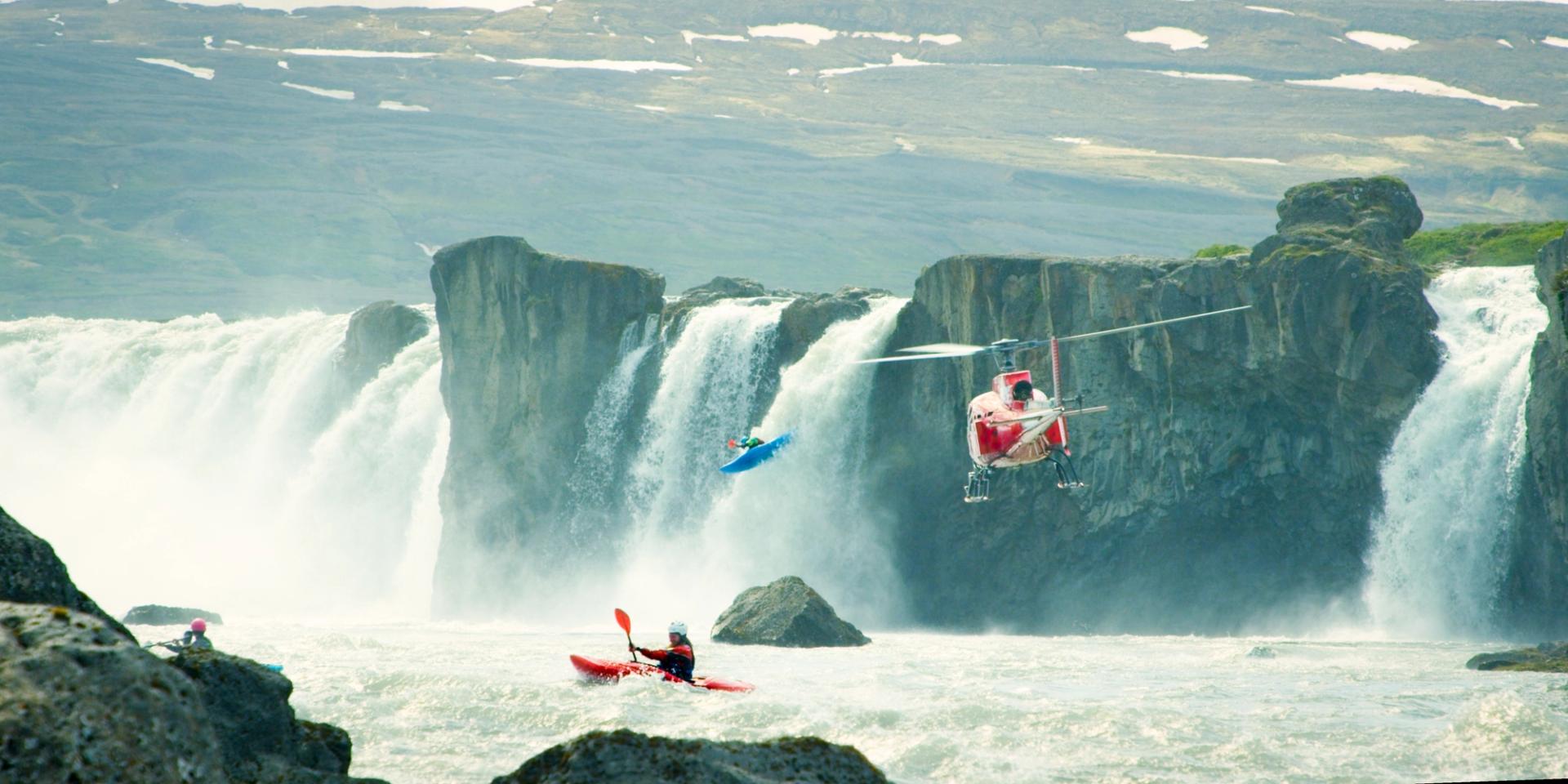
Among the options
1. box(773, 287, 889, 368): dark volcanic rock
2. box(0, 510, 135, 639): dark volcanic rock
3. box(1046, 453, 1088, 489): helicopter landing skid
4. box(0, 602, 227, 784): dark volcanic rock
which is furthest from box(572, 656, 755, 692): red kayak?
box(773, 287, 889, 368): dark volcanic rock

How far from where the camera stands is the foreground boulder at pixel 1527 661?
96.4 feet

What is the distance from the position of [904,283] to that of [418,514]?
389 ft

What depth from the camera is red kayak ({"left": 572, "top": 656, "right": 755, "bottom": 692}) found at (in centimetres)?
2494

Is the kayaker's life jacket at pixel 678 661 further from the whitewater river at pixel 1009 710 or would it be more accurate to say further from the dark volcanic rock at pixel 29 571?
the dark volcanic rock at pixel 29 571

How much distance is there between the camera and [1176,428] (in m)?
45.8

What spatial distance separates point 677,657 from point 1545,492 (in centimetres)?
2316

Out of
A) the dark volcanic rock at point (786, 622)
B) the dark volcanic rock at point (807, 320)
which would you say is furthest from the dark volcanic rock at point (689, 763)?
the dark volcanic rock at point (807, 320)

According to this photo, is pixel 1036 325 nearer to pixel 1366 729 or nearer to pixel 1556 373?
pixel 1556 373

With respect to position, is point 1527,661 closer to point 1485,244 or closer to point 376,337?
point 1485,244

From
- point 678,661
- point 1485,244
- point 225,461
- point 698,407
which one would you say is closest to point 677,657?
point 678,661

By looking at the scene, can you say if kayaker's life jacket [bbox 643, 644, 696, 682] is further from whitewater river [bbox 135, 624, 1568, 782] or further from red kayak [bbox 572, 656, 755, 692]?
whitewater river [bbox 135, 624, 1568, 782]

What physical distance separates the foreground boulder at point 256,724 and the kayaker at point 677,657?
944cm

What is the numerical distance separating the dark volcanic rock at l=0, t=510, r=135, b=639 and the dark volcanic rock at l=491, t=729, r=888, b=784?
352 centimetres

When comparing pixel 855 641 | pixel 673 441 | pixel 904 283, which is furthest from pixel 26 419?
pixel 904 283
